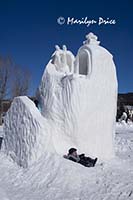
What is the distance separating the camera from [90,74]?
911cm

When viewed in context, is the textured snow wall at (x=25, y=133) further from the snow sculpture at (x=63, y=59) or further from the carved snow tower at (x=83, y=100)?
the snow sculpture at (x=63, y=59)

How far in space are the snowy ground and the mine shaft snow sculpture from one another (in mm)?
778

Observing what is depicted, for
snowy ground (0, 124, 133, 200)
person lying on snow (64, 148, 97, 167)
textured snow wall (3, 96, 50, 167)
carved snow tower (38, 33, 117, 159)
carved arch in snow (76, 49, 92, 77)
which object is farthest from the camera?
carved arch in snow (76, 49, 92, 77)

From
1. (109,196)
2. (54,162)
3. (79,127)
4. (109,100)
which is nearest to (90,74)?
(109,100)

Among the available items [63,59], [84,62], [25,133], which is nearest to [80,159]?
[25,133]

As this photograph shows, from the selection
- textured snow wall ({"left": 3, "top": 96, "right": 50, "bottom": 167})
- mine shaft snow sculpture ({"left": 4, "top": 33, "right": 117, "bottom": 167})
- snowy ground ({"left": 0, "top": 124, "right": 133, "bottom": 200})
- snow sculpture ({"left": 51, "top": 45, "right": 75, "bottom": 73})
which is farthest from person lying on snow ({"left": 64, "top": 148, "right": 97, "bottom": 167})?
snow sculpture ({"left": 51, "top": 45, "right": 75, "bottom": 73})

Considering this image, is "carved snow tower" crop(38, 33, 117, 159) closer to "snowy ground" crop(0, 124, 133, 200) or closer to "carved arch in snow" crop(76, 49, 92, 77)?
"carved arch in snow" crop(76, 49, 92, 77)

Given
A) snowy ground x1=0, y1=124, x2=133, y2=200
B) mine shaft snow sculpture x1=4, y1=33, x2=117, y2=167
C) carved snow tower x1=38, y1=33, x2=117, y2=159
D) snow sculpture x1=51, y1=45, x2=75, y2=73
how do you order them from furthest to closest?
snow sculpture x1=51, y1=45, x2=75, y2=73 → carved snow tower x1=38, y1=33, x2=117, y2=159 → mine shaft snow sculpture x1=4, y1=33, x2=117, y2=167 → snowy ground x1=0, y1=124, x2=133, y2=200

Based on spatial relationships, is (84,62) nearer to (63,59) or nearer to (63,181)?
(63,59)

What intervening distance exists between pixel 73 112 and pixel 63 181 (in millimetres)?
2760

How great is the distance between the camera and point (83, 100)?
8.87 metres

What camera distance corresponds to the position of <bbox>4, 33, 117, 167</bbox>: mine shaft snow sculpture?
8.50 metres

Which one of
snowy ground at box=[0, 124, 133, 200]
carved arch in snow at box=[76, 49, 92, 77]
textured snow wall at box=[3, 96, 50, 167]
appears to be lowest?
snowy ground at box=[0, 124, 133, 200]

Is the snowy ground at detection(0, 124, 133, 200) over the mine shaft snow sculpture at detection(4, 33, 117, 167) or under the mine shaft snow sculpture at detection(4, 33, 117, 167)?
under
